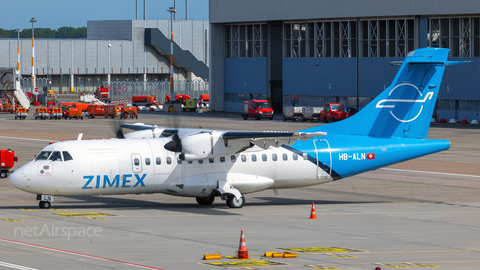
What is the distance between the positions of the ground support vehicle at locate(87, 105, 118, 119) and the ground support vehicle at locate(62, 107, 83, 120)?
131 centimetres

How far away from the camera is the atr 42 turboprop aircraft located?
23469 mm

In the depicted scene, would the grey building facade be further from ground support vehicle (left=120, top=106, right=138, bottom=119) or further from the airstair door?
the airstair door

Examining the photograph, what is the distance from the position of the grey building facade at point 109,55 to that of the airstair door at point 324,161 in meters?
109

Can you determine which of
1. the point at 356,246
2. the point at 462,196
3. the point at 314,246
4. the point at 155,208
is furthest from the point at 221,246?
the point at 462,196

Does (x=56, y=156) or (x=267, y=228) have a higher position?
(x=56, y=156)

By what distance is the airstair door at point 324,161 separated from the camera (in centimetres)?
2602

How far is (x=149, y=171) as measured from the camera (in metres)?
24.3

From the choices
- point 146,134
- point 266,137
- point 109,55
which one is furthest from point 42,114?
point 266,137

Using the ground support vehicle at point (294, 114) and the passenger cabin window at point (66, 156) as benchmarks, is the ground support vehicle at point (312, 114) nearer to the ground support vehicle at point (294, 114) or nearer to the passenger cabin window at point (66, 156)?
the ground support vehicle at point (294, 114)

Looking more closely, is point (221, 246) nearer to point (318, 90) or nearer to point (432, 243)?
point (432, 243)

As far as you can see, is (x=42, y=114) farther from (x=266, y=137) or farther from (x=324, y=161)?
(x=266, y=137)

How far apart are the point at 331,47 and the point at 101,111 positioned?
101 ft

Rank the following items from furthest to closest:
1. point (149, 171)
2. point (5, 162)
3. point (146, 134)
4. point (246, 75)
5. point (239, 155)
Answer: point (246, 75) → point (5, 162) → point (146, 134) → point (239, 155) → point (149, 171)

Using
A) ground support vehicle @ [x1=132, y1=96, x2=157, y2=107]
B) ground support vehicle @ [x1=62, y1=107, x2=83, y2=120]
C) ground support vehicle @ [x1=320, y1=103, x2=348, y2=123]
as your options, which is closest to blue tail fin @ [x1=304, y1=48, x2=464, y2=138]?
ground support vehicle @ [x1=320, y1=103, x2=348, y2=123]
